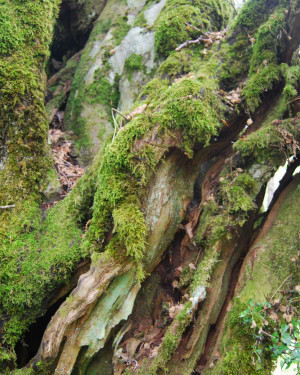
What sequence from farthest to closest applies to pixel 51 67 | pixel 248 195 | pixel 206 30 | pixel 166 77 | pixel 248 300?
pixel 51 67
pixel 206 30
pixel 166 77
pixel 248 195
pixel 248 300

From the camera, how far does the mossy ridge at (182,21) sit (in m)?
4.82

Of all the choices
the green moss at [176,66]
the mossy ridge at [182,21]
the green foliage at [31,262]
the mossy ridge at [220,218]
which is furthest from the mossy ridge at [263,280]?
the mossy ridge at [182,21]

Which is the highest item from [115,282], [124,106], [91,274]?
[124,106]

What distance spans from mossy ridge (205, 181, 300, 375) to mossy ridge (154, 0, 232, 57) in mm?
3123

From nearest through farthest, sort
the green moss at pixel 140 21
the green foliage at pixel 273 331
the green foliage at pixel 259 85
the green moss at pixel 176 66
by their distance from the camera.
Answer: the green foliage at pixel 273 331 → the green foliage at pixel 259 85 → the green moss at pixel 176 66 → the green moss at pixel 140 21

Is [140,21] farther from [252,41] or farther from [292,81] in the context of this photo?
[292,81]

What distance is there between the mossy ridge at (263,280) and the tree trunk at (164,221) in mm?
14

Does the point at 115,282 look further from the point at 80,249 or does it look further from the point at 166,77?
the point at 166,77

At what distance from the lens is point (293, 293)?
2.98m

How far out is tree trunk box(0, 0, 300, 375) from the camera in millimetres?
2895

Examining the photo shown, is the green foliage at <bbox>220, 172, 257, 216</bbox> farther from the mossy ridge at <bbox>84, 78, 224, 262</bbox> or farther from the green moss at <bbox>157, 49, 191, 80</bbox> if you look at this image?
the green moss at <bbox>157, 49, 191, 80</bbox>

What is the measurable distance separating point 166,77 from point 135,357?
3651 mm

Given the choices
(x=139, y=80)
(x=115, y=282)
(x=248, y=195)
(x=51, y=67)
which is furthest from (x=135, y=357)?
(x=51, y=67)

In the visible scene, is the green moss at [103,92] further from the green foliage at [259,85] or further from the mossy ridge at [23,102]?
the green foliage at [259,85]
